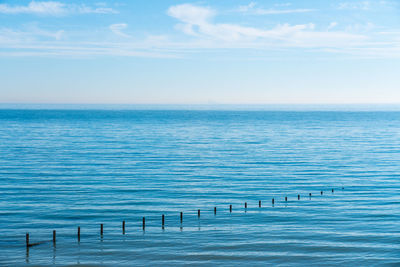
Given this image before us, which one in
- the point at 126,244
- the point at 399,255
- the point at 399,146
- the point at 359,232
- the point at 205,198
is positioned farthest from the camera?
the point at 399,146

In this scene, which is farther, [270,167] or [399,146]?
[399,146]

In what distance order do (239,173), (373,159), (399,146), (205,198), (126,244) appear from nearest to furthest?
(126,244)
(205,198)
(239,173)
(373,159)
(399,146)

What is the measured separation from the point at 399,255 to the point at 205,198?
22532 millimetres

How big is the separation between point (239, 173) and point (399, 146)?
185ft

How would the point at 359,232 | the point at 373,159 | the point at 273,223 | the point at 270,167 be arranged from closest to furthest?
1. the point at 359,232
2. the point at 273,223
3. the point at 270,167
4. the point at 373,159

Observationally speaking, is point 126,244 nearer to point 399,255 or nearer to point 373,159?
point 399,255

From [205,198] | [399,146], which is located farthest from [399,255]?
[399,146]

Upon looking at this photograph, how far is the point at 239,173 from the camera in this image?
226 feet

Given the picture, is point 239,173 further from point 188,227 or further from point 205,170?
point 188,227

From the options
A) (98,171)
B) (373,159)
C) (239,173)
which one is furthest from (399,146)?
(98,171)

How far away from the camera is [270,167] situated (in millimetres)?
74750

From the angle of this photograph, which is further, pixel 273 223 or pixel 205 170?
pixel 205 170

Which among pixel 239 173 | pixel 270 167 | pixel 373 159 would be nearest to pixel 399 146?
pixel 373 159

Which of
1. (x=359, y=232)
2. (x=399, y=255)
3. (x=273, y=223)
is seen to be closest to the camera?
(x=399, y=255)
